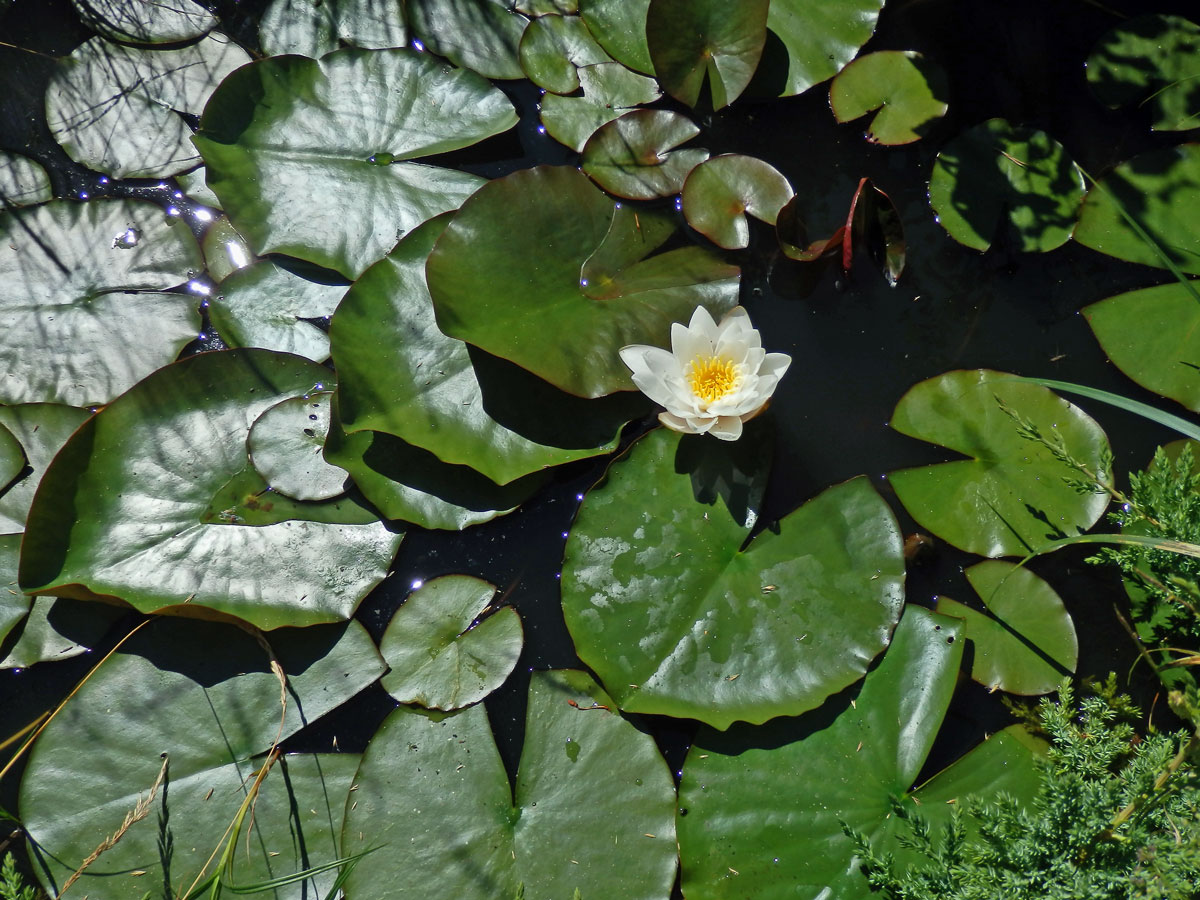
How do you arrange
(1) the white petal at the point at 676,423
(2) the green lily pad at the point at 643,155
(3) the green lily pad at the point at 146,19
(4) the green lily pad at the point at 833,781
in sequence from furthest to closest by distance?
(3) the green lily pad at the point at 146,19
(2) the green lily pad at the point at 643,155
(1) the white petal at the point at 676,423
(4) the green lily pad at the point at 833,781

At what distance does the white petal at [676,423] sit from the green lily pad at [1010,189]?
4.15 feet

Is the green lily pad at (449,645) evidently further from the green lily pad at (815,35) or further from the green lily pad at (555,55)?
the green lily pad at (815,35)

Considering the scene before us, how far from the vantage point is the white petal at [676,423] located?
2.24 m

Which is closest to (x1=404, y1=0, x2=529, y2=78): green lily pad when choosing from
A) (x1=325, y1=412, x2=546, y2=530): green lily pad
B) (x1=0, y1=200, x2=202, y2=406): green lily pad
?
(x1=0, y1=200, x2=202, y2=406): green lily pad

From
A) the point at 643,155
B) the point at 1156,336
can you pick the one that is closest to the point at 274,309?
the point at 643,155

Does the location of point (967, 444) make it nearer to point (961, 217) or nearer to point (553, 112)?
point (961, 217)

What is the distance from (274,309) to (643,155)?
4.68 feet

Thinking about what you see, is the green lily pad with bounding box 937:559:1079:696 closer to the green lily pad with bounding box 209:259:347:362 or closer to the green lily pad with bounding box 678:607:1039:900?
the green lily pad with bounding box 678:607:1039:900

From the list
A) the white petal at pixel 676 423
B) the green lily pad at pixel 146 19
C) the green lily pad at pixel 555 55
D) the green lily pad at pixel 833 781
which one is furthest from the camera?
the green lily pad at pixel 146 19

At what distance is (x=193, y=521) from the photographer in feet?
7.65

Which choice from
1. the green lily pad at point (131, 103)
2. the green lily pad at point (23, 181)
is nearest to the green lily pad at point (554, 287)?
the green lily pad at point (131, 103)

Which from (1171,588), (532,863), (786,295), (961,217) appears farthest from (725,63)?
(532,863)

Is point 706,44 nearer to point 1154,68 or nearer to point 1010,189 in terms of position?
point 1010,189

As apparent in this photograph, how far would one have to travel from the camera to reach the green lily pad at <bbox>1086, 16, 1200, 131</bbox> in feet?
8.58
